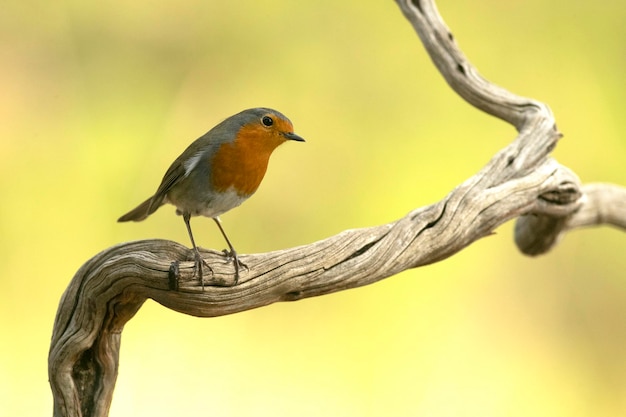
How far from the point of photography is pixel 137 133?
15.5ft

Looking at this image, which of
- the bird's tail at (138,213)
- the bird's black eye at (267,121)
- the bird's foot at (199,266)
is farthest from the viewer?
the bird's tail at (138,213)

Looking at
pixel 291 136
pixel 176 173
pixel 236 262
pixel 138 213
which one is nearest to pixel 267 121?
pixel 291 136

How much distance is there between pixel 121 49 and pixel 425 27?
211 centimetres

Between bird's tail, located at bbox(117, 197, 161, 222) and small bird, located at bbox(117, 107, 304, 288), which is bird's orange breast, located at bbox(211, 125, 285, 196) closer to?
small bird, located at bbox(117, 107, 304, 288)

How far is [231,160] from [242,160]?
38 millimetres

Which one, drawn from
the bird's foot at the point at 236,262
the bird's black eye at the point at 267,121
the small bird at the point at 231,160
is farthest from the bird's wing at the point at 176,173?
the bird's foot at the point at 236,262

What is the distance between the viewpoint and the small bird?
270 cm

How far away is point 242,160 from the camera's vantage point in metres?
2.70

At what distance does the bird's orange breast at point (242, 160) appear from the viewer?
2.69 meters

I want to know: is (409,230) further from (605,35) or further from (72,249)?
(605,35)

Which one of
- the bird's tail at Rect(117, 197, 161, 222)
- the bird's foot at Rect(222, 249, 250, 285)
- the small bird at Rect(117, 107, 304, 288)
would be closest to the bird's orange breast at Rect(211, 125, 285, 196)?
the small bird at Rect(117, 107, 304, 288)

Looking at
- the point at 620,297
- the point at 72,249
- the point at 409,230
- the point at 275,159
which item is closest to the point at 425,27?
the point at 409,230

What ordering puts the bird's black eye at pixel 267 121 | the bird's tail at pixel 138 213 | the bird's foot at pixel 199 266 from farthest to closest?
the bird's tail at pixel 138 213
the bird's black eye at pixel 267 121
the bird's foot at pixel 199 266

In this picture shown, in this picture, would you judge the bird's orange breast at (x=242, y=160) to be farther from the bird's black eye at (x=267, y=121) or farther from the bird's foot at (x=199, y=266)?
the bird's foot at (x=199, y=266)
